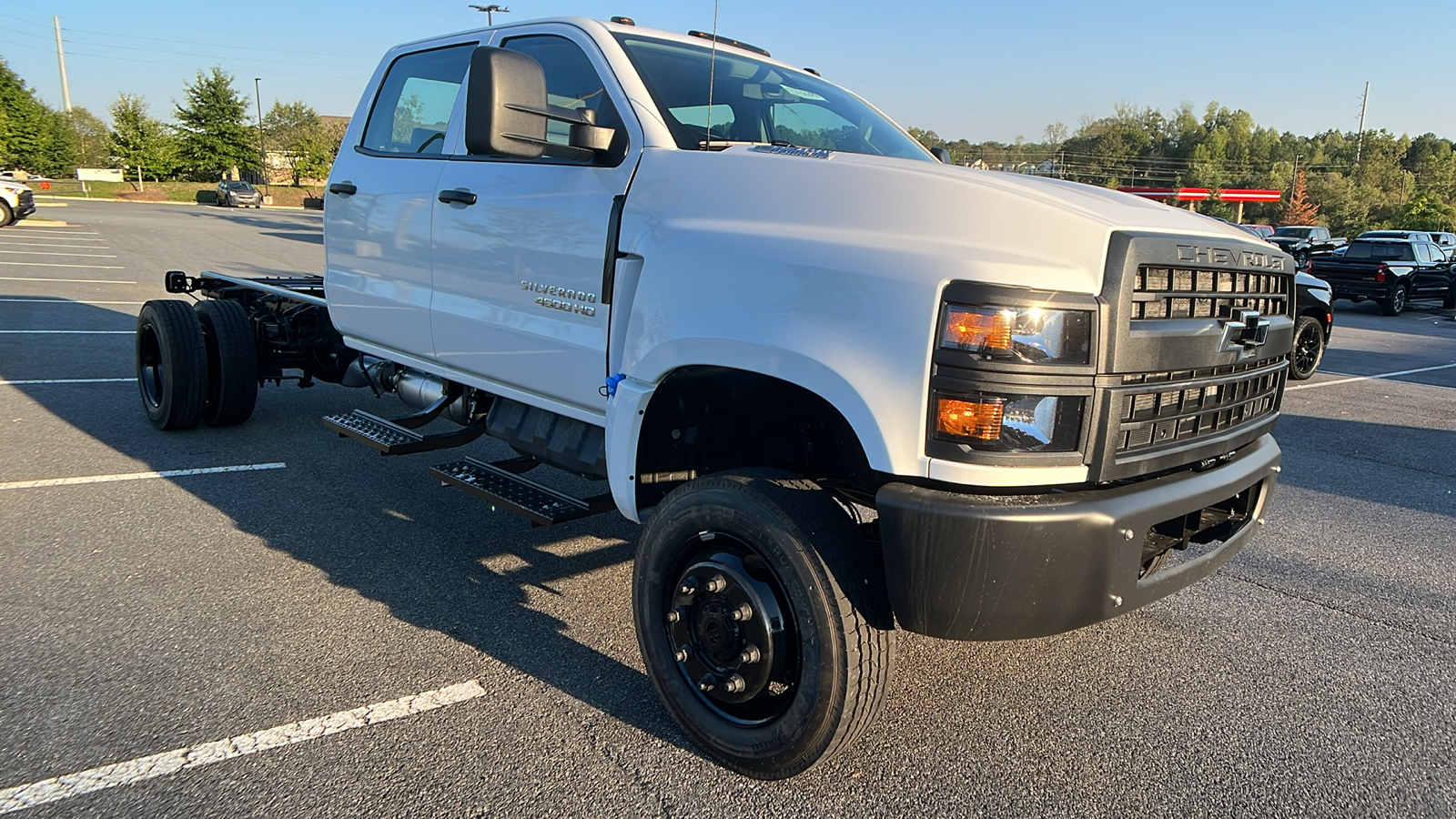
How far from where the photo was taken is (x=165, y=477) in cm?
514

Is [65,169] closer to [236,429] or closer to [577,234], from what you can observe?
[236,429]

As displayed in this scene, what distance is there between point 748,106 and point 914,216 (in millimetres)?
1482

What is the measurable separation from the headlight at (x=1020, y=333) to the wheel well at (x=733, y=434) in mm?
684

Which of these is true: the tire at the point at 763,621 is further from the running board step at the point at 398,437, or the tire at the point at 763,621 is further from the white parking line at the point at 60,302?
the white parking line at the point at 60,302

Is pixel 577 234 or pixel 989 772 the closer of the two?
pixel 989 772

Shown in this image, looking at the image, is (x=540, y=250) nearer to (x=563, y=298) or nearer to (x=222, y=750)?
(x=563, y=298)

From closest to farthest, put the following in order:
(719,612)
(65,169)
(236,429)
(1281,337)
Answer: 1. (719,612)
2. (1281,337)
3. (236,429)
4. (65,169)

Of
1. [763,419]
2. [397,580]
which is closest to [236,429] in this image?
[397,580]

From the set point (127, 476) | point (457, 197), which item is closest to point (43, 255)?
point (127, 476)

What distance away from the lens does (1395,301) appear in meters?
19.9

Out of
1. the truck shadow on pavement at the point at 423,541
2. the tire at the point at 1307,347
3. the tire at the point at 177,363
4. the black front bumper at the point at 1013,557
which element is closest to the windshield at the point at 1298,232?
the tire at the point at 1307,347

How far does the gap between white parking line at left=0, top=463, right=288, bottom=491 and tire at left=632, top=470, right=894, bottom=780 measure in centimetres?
360

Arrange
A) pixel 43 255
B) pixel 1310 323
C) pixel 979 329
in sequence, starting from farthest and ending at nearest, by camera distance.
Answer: pixel 43 255, pixel 1310 323, pixel 979 329

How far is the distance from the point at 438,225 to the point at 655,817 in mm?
2583
